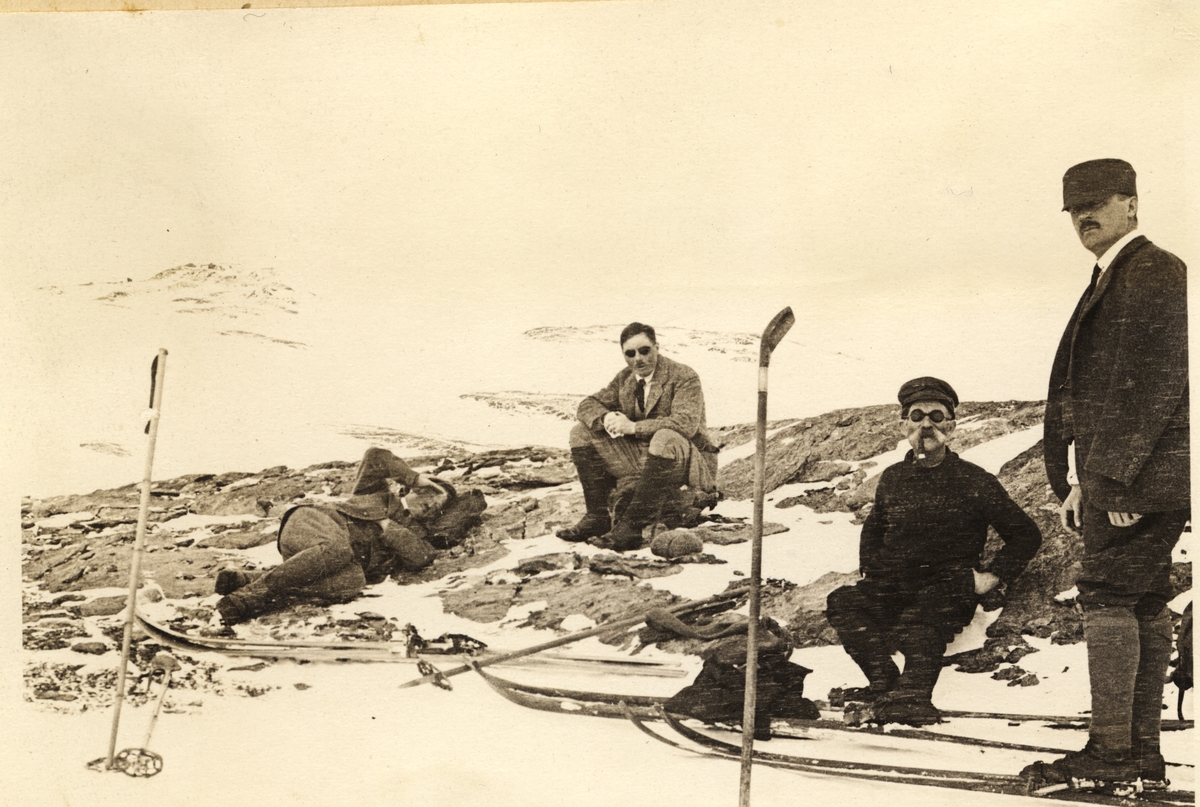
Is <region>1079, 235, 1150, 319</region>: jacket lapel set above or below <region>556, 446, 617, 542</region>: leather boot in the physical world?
above

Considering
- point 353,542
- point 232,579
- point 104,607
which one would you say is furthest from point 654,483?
point 104,607

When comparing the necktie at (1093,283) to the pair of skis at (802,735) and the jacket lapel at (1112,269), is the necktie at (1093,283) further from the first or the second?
the pair of skis at (802,735)

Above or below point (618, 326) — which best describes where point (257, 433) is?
below

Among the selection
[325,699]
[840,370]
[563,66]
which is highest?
[563,66]

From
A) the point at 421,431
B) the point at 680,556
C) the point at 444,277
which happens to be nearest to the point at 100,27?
the point at 444,277

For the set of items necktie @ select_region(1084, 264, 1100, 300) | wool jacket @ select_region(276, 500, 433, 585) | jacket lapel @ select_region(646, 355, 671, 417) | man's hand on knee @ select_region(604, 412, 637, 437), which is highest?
necktie @ select_region(1084, 264, 1100, 300)

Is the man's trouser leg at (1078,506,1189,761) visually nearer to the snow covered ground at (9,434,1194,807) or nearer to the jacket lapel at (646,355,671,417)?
the snow covered ground at (9,434,1194,807)

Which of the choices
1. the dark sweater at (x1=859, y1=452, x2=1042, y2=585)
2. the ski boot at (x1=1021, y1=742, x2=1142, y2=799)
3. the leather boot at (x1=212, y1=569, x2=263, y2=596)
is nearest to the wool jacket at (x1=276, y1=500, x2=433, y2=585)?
the leather boot at (x1=212, y1=569, x2=263, y2=596)

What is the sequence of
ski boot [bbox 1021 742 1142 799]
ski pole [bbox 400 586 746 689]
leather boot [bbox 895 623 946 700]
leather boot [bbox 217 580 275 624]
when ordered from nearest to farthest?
1. ski boot [bbox 1021 742 1142 799]
2. leather boot [bbox 895 623 946 700]
3. ski pole [bbox 400 586 746 689]
4. leather boot [bbox 217 580 275 624]

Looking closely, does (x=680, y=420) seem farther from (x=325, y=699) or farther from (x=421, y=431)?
(x=325, y=699)
